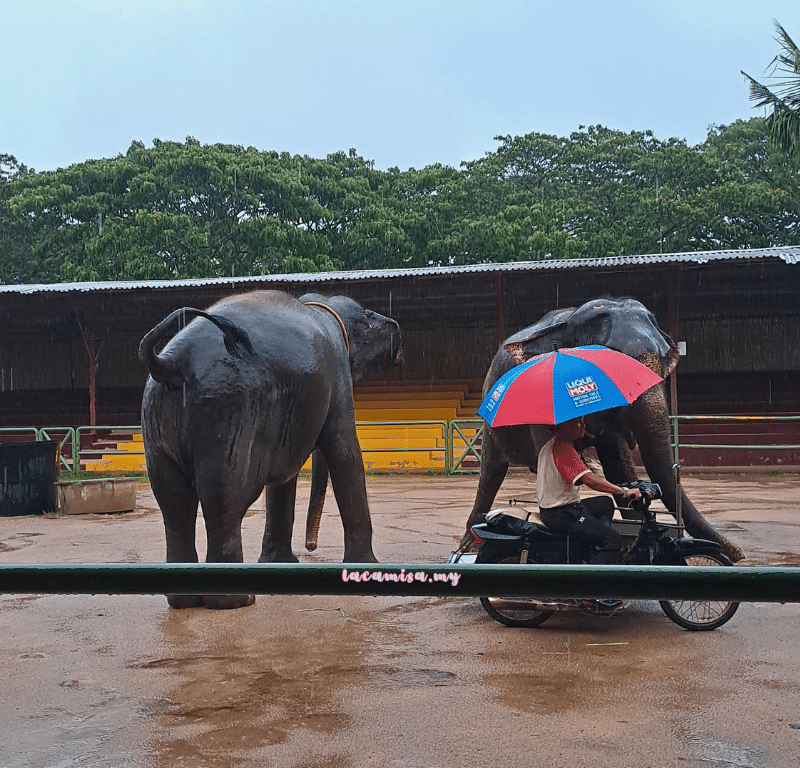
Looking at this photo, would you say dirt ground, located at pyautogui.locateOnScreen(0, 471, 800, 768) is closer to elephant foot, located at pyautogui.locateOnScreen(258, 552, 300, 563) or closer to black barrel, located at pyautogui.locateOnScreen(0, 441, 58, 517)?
elephant foot, located at pyautogui.locateOnScreen(258, 552, 300, 563)

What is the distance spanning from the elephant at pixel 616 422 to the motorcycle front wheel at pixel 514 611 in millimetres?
1126

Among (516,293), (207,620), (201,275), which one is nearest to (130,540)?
(207,620)

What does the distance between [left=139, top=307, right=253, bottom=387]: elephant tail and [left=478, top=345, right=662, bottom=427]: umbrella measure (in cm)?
145

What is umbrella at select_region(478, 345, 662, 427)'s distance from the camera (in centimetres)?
450

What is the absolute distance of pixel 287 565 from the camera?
141 cm

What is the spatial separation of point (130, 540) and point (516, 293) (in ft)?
40.5

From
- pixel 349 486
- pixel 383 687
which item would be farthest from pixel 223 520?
pixel 383 687

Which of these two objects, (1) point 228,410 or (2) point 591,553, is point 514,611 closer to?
(2) point 591,553

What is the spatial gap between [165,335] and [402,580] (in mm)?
3906

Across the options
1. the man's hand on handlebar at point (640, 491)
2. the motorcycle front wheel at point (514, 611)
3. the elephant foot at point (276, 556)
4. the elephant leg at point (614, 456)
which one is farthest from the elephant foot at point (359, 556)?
the man's hand on handlebar at point (640, 491)

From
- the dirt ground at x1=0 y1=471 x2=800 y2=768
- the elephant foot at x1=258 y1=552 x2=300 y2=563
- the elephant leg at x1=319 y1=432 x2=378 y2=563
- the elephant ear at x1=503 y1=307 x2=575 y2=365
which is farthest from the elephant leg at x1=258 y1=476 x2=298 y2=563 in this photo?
the elephant ear at x1=503 y1=307 x2=575 y2=365

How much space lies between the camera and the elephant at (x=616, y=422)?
570 centimetres

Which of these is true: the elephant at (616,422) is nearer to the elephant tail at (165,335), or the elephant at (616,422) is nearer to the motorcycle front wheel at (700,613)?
the motorcycle front wheel at (700,613)

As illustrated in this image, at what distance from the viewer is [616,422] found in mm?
5984
